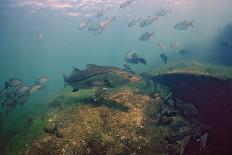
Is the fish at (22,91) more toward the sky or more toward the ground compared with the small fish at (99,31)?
more toward the ground

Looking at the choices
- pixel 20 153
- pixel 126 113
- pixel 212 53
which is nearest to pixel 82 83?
pixel 126 113

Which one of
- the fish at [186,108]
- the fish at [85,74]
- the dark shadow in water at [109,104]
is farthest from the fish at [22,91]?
the fish at [186,108]

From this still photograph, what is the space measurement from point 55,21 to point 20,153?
2013 inches

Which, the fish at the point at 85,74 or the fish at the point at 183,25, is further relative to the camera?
the fish at the point at 183,25

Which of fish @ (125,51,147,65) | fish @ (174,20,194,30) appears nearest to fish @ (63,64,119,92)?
fish @ (125,51,147,65)

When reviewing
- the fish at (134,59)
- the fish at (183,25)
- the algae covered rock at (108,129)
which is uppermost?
the fish at (183,25)

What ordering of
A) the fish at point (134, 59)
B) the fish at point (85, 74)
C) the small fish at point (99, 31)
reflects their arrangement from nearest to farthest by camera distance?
the fish at point (85, 74) → the fish at point (134, 59) → the small fish at point (99, 31)

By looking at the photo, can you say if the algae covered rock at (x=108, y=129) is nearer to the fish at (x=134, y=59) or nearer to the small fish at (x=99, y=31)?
the fish at (x=134, y=59)

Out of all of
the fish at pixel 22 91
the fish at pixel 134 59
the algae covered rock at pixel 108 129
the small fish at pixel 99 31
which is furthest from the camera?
the small fish at pixel 99 31

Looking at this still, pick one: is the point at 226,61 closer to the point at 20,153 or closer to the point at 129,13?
the point at 20,153

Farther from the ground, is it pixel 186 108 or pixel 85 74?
pixel 85 74

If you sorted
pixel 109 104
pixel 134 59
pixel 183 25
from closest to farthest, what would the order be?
1. pixel 109 104
2. pixel 134 59
3. pixel 183 25

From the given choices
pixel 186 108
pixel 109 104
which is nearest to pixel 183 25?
pixel 186 108

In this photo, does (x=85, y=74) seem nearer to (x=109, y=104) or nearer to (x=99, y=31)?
(x=109, y=104)
